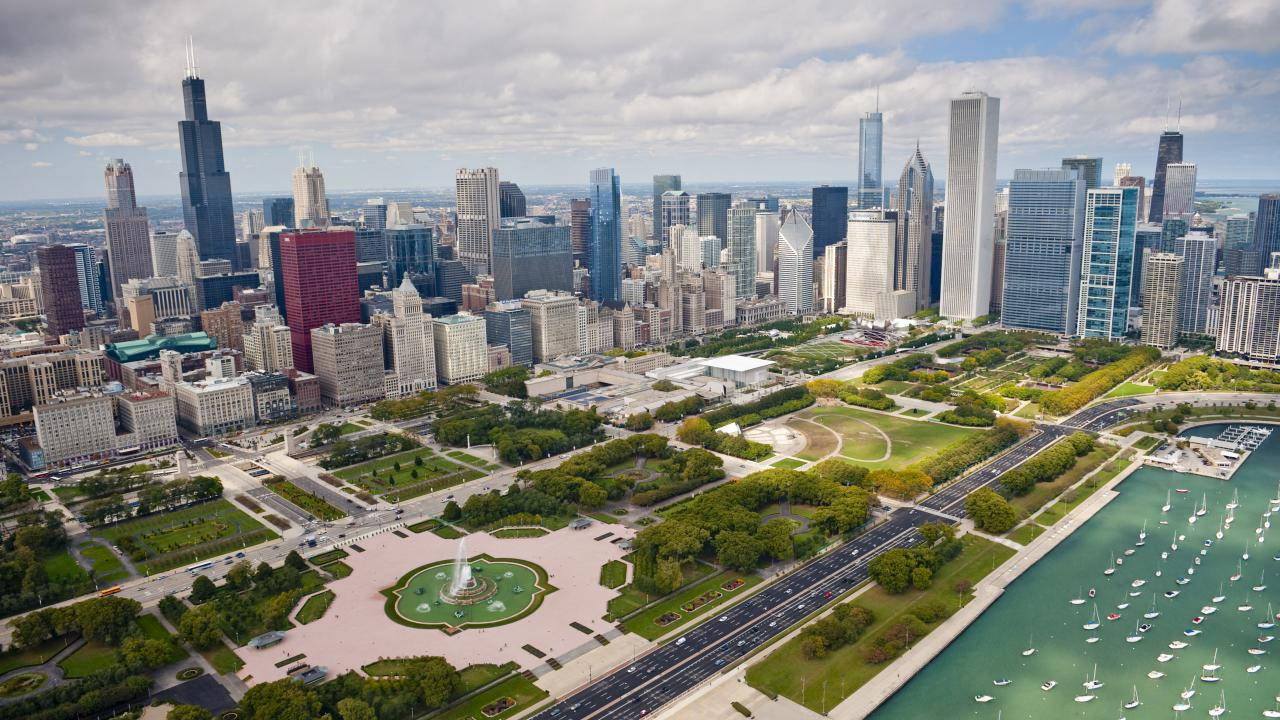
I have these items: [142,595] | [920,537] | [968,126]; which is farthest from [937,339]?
[142,595]

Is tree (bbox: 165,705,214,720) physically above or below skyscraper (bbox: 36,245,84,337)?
below

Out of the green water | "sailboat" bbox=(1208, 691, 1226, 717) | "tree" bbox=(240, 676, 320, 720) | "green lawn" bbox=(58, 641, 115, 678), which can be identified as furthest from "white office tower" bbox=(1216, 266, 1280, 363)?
"green lawn" bbox=(58, 641, 115, 678)

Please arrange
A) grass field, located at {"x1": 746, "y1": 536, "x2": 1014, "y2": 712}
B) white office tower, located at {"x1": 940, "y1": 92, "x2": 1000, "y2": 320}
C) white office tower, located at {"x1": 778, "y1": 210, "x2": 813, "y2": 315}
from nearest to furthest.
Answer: grass field, located at {"x1": 746, "y1": 536, "x2": 1014, "y2": 712} < white office tower, located at {"x1": 940, "y1": 92, "x2": 1000, "y2": 320} < white office tower, located at {"x1": 778, "y1": 210, "x2": 813, "y2": 315}

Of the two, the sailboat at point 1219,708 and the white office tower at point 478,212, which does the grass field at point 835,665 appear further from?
the white office tower at point 478,212

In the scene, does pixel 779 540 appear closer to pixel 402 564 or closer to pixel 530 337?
pixel 402 564

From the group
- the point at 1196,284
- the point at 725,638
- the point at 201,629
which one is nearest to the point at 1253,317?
the point at 1196,284

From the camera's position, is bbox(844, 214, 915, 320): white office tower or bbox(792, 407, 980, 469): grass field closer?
bbox(792, 407, 980, 469): grass field

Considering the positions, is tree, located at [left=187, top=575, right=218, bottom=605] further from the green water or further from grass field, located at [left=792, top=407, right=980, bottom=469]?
grass field, located at [left=792, top=407, right=980, bottom=469]
